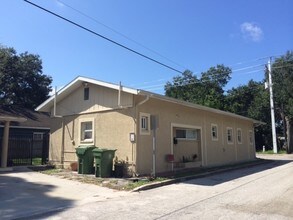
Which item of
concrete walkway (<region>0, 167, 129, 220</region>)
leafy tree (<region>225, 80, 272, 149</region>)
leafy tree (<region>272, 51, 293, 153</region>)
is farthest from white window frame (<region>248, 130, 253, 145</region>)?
concrete walkway (<region>0, 167, 129, 220</region>)

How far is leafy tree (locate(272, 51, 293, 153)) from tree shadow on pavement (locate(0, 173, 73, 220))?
36.7 meters

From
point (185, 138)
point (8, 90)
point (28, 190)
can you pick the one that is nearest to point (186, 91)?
point (8, 90)

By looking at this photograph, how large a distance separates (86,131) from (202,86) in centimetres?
3606

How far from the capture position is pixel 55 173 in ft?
51.0

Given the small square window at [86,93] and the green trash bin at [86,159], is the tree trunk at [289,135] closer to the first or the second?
the small square window at [86,93]

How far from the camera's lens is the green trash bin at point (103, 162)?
45.3 feet

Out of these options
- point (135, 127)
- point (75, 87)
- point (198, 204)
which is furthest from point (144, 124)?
point (198, 204)

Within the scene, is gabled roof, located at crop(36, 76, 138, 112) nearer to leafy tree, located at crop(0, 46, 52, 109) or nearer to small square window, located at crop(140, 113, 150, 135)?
small square window, located at crop(140, 113, 150, 135)

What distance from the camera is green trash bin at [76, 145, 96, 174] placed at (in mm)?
14844

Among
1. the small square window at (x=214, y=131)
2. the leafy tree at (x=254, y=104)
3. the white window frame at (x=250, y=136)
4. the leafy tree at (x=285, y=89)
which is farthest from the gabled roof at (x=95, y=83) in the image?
the leafy tree at (x=254, y=104)

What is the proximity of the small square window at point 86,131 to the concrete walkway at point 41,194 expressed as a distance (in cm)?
313

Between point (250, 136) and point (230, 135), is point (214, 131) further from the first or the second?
point (250, 136)

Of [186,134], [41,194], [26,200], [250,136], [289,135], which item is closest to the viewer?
[26,200]

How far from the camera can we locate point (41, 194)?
34.6 ft
